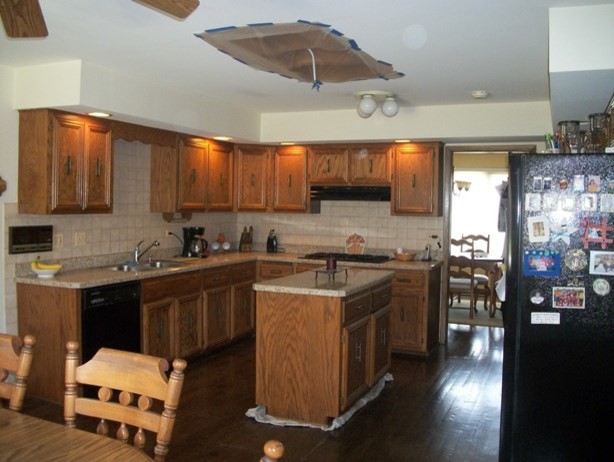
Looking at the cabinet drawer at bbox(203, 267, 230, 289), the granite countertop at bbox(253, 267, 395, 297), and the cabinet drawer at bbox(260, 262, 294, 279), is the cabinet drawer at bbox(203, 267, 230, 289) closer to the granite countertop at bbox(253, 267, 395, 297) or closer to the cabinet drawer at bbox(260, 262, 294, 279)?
the cabinet drawer at bbox(260, 262, 294, 279)

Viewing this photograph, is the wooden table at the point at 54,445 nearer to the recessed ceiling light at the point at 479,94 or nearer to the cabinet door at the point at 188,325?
the cabinet door at the point at 188,325

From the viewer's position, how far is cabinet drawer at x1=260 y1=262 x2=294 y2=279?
600 centimetres

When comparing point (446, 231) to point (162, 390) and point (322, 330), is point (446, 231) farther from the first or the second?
point (162, 390)

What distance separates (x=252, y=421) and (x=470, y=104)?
3.36 m

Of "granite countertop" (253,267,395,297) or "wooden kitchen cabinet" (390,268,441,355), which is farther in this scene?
"wooden kitchen cabinet" (390,268,441,355)

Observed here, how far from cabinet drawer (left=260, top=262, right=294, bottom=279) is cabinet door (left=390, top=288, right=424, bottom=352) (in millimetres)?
1122

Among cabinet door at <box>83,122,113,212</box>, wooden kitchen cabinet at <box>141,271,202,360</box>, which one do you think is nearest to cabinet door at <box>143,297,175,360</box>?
wooden kitchen cabinet at <box>141,271,202,360</box>

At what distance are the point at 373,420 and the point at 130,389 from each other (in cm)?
237

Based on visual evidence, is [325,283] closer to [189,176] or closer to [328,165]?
[189,176]

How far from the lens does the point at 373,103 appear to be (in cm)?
453

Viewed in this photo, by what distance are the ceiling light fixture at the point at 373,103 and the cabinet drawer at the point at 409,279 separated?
63.0 inches

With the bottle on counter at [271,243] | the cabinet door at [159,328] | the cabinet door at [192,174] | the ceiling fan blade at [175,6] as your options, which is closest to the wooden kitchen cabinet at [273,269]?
the bottle on counter at [271,243]

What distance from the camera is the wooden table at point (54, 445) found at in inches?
61.4

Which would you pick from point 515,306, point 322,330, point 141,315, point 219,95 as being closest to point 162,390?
point 515,306
